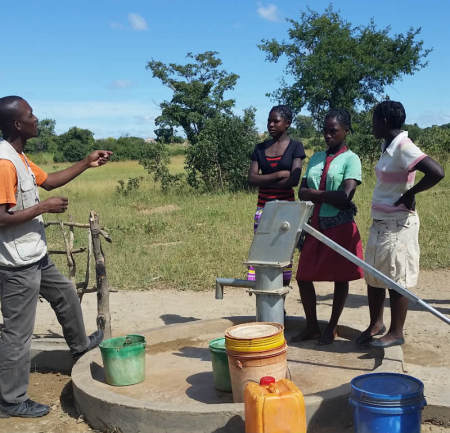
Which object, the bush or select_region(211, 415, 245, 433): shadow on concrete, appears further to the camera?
the bush

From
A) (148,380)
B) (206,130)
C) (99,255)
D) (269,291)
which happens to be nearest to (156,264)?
(99,255)

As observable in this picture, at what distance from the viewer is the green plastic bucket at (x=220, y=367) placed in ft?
10.8

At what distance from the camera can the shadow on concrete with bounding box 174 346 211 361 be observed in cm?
407

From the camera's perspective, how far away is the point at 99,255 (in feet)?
13.9

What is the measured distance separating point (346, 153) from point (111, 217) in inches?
341

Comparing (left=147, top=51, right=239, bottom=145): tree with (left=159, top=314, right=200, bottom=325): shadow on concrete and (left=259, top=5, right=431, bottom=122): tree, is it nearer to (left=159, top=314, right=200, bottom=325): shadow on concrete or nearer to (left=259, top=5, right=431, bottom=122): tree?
(left=259, top=5, right=431, bottom=122): tree

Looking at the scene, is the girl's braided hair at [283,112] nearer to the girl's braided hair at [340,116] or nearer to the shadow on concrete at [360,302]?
the girl's braided hair at [340,116]

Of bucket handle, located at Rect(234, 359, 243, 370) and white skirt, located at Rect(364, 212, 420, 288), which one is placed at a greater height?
white skirt, located at Rect(364, 212, 420, 288)

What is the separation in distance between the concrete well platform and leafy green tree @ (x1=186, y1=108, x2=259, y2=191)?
11066mm

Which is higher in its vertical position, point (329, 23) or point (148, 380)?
point (329, 23)

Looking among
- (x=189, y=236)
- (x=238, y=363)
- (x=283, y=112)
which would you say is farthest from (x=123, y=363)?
(x=189, y=236)

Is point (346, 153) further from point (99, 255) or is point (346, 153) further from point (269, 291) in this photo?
point (99, 255)

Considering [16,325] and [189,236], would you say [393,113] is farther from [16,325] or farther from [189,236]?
[189,236]

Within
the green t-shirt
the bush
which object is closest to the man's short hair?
the green t-shirt
